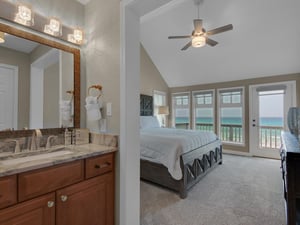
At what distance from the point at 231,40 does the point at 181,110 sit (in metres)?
2.99

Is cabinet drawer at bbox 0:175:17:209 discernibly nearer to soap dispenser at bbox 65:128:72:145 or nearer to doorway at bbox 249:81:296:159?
soap dispenser at bbox 65:128:72:145

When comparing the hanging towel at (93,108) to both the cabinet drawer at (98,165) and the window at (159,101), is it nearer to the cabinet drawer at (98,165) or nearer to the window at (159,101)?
the cabinet drawer at (98,165)

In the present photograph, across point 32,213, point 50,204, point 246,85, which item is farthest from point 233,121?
point 32,213

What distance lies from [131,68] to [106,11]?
27.0 inches

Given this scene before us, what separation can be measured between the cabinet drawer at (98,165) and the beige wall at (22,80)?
0.73 metres

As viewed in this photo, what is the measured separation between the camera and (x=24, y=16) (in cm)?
139

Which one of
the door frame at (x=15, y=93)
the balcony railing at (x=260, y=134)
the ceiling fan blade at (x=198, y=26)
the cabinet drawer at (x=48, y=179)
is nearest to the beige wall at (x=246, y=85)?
the balcony railing at (x=260, y=134)

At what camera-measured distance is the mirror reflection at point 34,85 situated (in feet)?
4.52

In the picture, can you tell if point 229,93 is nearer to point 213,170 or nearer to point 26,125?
point 213,170

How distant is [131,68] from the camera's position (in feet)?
4.83

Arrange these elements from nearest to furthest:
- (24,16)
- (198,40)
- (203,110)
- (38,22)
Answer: (24,16), (38,22), (198,40), (203,110)

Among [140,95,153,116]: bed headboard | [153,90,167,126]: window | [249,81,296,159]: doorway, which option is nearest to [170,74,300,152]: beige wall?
[249,81,296,159]: doorway

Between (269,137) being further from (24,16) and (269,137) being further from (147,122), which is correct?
(24,16)

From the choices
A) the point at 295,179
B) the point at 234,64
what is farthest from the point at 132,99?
the point at 234,64
